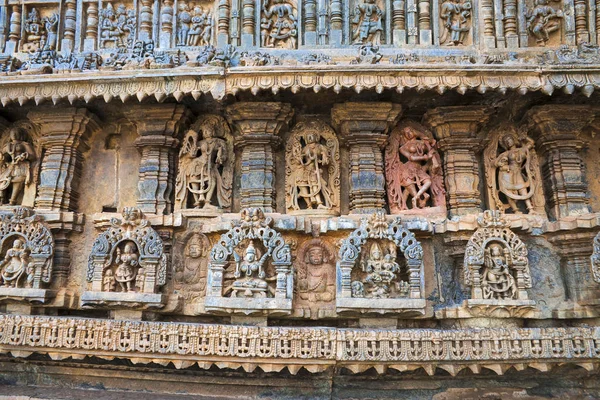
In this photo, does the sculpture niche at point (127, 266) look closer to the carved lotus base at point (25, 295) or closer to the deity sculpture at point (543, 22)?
the carved lotus base at point (25, 295)

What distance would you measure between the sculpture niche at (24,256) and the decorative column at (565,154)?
20.2 ft

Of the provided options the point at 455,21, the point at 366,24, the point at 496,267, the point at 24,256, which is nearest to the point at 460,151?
the point at 496,267

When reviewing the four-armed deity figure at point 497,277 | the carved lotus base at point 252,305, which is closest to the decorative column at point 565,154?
the four-armed deity figure at point 497,277

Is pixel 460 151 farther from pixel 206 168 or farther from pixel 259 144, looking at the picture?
pixel 206 168

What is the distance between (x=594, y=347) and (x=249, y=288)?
12.1 ft

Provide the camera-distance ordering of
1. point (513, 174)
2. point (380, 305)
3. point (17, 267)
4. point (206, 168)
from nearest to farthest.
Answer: point (380, 305) < point (17, 267) < point (513, 174) < point (206, 168)

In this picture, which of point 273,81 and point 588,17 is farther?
point 588,17

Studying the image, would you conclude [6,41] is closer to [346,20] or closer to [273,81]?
[273,81]

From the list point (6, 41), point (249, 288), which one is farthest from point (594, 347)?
point (6, 41)

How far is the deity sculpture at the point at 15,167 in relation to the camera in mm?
5914

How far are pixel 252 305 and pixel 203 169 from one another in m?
1.85

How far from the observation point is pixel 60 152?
586 centimetres

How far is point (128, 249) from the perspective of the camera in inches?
210

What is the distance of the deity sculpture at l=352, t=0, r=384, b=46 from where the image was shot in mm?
5828
